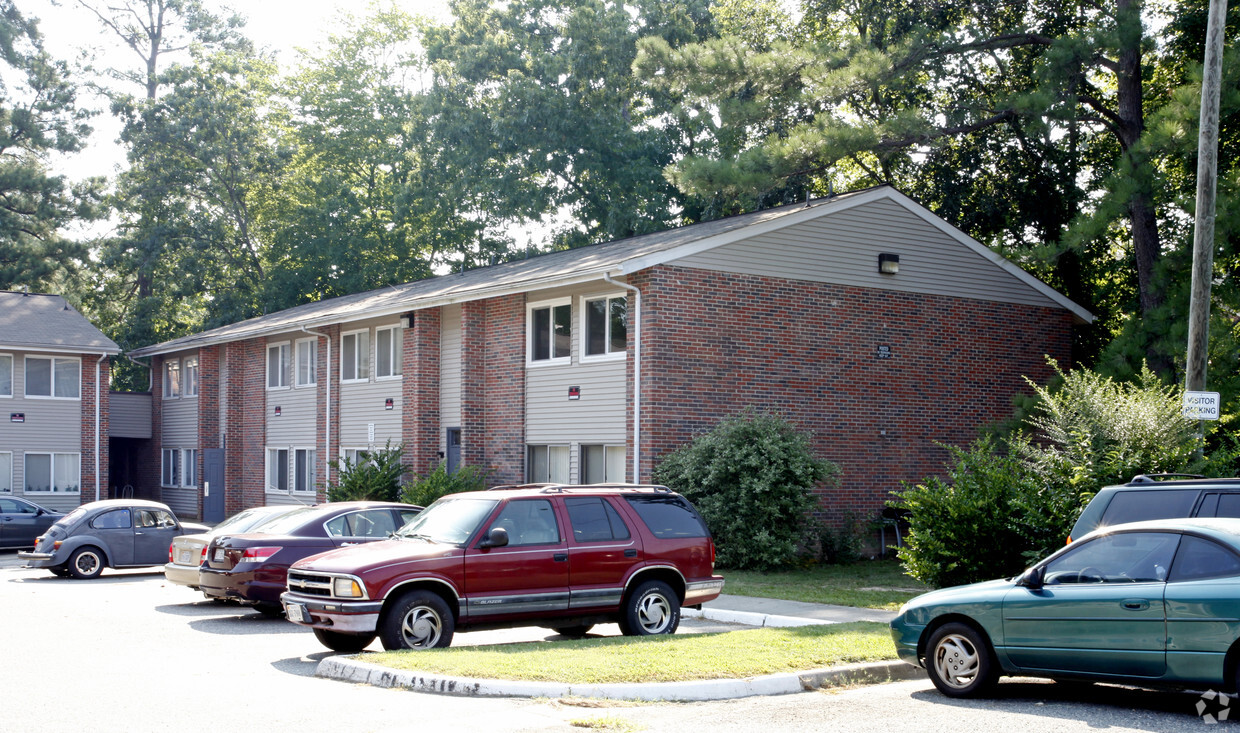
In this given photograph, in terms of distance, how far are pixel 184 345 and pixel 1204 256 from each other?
31.4 metres

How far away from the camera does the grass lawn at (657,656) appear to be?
9.75 metres

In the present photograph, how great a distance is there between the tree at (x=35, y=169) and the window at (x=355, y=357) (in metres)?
27.2

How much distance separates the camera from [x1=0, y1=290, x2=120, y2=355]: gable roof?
3647cm

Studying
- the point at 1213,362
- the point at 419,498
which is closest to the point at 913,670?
the point at 1213,362

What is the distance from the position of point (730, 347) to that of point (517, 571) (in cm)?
1046

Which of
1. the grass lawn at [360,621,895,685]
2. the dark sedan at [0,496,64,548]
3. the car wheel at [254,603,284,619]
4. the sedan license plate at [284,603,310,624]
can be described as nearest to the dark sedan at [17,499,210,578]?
the dark sedan at [0,496,64,548]

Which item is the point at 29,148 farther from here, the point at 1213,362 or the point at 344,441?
the point at 1213,362

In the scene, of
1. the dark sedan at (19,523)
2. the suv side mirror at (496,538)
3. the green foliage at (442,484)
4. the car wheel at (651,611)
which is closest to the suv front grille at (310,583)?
the suv side mirror at (496,538)

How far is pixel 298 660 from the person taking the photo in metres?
11.5

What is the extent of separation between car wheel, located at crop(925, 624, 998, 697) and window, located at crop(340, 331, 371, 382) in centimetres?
2199

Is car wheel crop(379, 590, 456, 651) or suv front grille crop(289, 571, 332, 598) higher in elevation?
suv front grille crop(289, 571, 332, 598)

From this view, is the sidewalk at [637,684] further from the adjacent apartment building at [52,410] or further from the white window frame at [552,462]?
the adjacent apartment building at [52,410]

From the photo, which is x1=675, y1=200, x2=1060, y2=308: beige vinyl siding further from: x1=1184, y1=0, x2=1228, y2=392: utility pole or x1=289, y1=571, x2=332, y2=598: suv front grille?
x1=289, y1=571, x2=332, y2=598: suv front grille

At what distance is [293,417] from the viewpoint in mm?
33469
